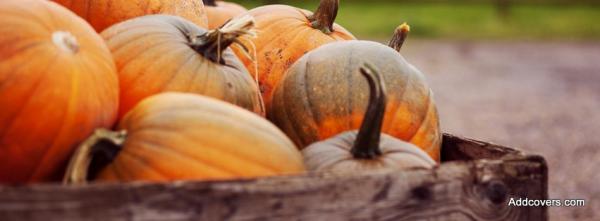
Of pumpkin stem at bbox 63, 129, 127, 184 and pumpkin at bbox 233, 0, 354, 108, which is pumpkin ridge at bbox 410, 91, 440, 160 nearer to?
pumpkin at bbox 233, 0, 354, 108

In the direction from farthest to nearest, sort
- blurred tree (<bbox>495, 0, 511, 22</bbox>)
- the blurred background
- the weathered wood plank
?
blurred tree (<bbox>495, 0, 511, 22</bbox>) < the blurred background < the weathered wood plank

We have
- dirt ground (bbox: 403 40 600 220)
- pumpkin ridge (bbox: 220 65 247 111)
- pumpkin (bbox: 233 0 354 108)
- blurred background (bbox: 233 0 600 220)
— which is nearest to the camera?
pumpkin ridge (bbox: 220 65 247 111)

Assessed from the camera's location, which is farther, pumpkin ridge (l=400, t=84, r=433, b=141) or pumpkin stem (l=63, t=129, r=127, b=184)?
pumpkin ridge (l=400, t=84, r=433, b=141)

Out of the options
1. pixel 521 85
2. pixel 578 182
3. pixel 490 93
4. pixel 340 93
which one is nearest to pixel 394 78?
pixel 340 93

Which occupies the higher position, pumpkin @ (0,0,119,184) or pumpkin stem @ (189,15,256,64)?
pumpkin stem @ (189,15,256,64)

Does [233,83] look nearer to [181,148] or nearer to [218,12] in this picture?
[181,148]

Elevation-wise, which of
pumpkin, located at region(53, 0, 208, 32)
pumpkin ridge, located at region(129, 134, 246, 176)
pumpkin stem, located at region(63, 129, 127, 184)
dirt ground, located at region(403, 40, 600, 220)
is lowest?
dirt ground, located at region(403, 40, 600, 220)

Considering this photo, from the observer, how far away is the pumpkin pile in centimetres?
145

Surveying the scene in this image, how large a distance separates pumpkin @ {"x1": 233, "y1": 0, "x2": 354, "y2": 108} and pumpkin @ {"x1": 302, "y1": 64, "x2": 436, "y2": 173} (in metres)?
0.59

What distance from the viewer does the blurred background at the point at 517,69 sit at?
718 cm

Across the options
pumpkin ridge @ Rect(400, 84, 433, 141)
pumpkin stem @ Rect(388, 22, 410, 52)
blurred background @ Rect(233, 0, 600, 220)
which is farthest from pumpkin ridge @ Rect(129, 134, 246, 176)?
blurred background @ Rect(233, 0, 600, 220)

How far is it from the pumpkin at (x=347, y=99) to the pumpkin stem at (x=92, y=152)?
58 centimetres

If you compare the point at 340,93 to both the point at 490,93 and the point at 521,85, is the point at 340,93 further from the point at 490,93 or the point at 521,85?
the point at 521,85

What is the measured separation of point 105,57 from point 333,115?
0.58 meters
